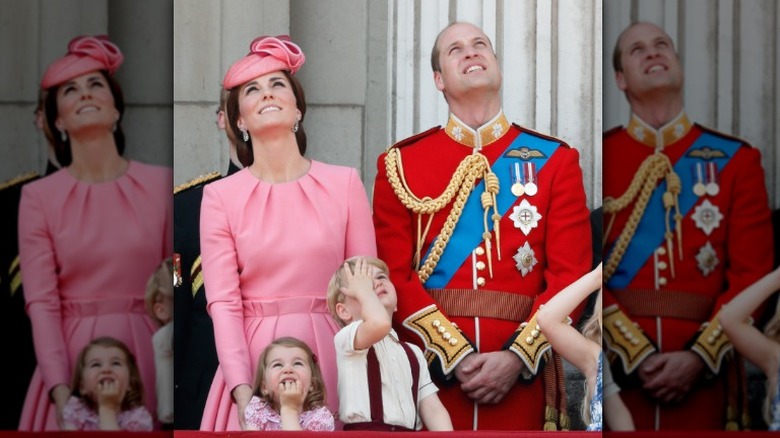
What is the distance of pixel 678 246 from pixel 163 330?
243 cm

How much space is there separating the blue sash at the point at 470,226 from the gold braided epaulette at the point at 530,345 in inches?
16.4

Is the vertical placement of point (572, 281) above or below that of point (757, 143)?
below

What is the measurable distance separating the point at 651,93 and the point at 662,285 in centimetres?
89


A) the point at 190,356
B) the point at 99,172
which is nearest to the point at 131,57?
the point at 99,172

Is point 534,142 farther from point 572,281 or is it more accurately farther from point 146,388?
point 146,388

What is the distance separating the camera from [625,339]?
29.1 feet

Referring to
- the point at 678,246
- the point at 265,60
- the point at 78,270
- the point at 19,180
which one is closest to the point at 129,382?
the point at 78,270

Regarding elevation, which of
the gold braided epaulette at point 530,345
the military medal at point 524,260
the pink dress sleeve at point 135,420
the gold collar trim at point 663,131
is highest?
the gold collar trim at point 663,131

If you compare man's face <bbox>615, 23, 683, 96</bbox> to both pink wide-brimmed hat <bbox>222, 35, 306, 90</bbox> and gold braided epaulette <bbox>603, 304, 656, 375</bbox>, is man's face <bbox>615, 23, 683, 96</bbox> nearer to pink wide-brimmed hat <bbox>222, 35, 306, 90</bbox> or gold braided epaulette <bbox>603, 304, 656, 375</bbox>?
gold braided epaulette <bbox>603, 304, 656, 375</bbox>

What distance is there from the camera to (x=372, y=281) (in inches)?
349

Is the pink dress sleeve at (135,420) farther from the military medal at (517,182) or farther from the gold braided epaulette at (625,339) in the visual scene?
the gold braided epaulette at (625,339)

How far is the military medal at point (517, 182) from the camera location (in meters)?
8.90

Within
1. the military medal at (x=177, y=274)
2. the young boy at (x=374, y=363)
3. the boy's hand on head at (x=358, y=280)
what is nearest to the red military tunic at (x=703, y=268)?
the young boy at (x=374, y=363)

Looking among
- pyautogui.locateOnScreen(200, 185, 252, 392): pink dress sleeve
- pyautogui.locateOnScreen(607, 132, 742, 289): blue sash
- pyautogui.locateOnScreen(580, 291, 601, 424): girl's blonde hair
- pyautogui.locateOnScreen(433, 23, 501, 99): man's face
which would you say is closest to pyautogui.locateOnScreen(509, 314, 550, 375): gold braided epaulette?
pyautogui.locateOnScreen(580, 291, 601, 424): girl's blonde hair
